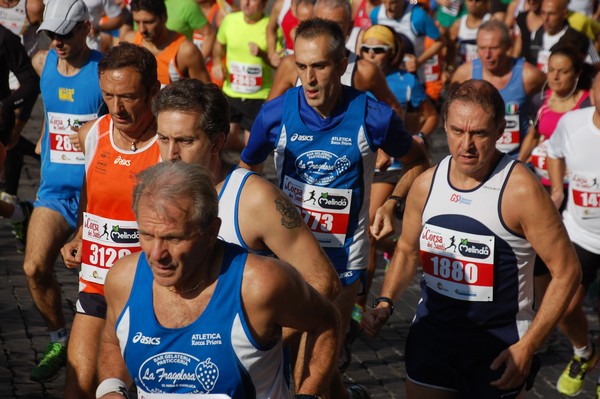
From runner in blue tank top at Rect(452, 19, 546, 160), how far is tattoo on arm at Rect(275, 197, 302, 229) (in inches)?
192

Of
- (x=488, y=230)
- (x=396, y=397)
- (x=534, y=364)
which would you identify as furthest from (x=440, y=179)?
(x=396, y=397)

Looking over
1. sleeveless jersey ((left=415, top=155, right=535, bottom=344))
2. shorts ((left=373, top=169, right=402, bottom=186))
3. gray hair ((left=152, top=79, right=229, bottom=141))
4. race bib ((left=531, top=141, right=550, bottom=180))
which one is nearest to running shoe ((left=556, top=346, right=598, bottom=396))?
shorts ((left=373, top=169, right=402, bottom=186))

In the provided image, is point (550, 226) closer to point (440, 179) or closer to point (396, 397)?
point (440, 179)

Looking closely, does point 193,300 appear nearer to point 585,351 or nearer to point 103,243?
point 103,243

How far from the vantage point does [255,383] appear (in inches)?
141

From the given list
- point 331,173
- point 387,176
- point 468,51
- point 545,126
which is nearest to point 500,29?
point 545,126

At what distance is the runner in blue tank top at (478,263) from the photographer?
450 centimetres

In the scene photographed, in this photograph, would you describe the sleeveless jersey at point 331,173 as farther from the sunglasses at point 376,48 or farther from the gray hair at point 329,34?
the sunglasses at point 376,48

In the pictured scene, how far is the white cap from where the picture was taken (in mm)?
6977

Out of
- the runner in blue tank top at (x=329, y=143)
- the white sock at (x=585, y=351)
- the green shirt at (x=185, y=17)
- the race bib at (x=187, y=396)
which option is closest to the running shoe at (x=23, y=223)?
the runner in blue tank top at (x=329, y=143)

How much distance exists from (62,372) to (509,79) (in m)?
4.26

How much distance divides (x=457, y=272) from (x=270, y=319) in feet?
4.62

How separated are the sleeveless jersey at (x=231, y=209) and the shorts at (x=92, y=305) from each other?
1.16 metres

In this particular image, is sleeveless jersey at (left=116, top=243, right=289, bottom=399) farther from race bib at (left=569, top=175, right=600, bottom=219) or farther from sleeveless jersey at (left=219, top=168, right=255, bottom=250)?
race bib at (left=569, top=175, right=600, bottom=219)
